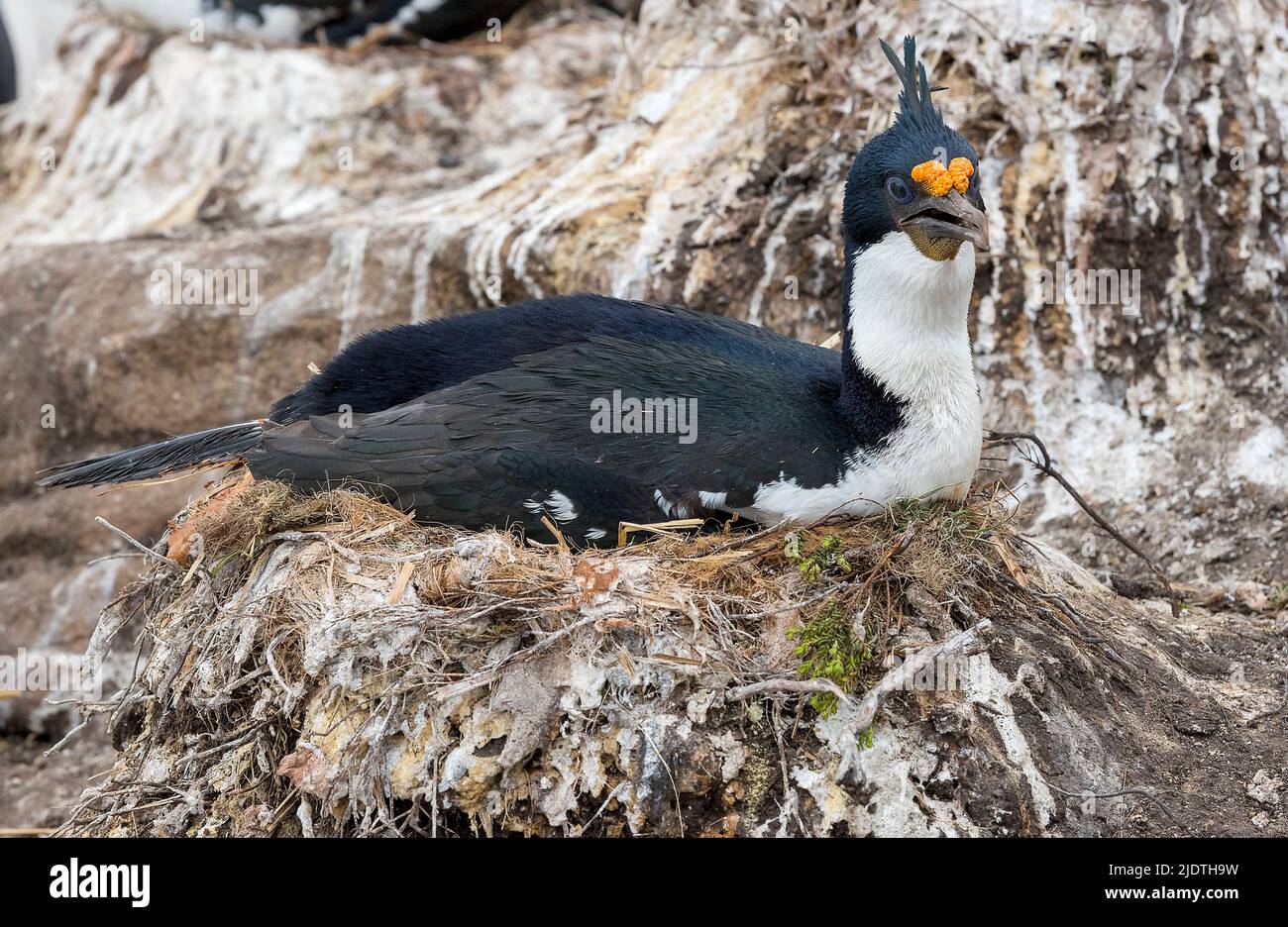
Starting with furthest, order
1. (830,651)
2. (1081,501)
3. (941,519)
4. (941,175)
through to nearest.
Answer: (1081,501)
(941,519)
(941,175)
(830,651)

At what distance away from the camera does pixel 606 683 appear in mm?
3525

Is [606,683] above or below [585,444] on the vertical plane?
below

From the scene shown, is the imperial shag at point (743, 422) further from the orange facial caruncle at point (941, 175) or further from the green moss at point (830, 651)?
the green moss at point (830, 651)

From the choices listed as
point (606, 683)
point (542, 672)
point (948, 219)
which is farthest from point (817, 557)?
point (948, 219)

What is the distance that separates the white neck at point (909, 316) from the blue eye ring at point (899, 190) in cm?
10

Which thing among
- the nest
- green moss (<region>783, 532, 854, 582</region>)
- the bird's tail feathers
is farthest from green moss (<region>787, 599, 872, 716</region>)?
the bird's tail feathers

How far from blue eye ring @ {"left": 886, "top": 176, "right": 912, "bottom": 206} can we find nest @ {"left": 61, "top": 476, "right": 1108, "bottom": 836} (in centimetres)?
87

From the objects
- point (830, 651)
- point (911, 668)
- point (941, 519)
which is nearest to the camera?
point (911, 668)

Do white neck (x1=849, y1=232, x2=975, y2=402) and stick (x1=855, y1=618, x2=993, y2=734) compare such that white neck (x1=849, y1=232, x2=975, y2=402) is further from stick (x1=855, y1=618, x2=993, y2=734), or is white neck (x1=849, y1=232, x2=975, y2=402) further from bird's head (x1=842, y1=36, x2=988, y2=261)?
stick (x1=855, y1=618, x2=993, y2=734)

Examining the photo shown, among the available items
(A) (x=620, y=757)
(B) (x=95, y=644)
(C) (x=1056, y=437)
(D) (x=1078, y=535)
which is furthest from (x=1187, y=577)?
Result: (B) (x=95, y=644)

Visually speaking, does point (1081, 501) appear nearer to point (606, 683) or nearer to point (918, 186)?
point (918, 186)

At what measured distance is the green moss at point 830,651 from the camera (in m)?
3.50

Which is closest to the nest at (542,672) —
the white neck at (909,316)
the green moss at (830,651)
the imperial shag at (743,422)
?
the green moss at (830,651)

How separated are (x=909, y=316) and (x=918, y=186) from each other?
15.0 inches
